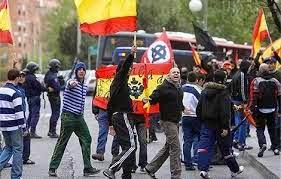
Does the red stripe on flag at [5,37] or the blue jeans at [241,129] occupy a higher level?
the red stripe on flag at [5,37]

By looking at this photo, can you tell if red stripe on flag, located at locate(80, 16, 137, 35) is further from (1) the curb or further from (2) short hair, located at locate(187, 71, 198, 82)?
(1) the curb

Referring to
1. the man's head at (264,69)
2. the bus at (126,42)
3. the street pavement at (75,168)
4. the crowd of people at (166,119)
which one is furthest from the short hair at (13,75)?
the bus at (126,42)

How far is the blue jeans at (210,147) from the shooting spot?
12.3 metres

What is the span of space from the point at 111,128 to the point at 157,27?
44.5 meters

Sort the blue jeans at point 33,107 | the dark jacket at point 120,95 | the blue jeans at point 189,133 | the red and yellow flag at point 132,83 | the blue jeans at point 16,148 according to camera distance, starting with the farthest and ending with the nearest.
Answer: the blue jeans at point 33,107, the red and yellow flag at point 132,83, the blue jeans at point 189,133, the blue jeans at point 16,148, the dark jacket at point 120,95

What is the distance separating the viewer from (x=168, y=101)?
11852mm

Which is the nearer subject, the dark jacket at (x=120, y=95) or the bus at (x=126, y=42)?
the dark jacket at (x=120, y=95)

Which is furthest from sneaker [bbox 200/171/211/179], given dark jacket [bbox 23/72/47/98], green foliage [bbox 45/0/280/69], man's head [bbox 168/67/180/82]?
green foliage [bbox 45/0/280/69]

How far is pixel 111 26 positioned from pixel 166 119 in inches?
78.0

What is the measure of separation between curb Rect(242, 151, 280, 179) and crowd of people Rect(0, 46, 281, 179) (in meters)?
0.22

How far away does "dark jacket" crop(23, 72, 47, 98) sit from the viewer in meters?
17.5

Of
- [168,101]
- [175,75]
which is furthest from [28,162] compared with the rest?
[175,75]

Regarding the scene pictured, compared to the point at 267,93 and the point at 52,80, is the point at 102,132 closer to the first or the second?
the point at 267,93

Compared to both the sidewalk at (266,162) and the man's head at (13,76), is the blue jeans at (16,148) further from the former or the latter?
the sidewalk at (266,162)
